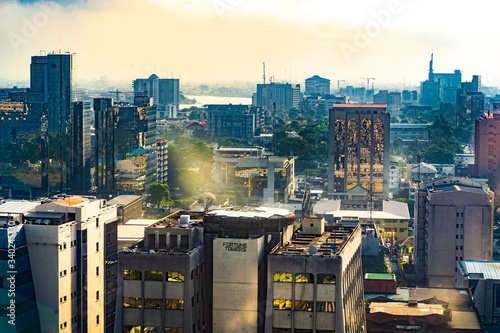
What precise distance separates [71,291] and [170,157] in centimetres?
4550

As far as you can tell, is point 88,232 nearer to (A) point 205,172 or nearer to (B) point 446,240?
(B) point 446,240

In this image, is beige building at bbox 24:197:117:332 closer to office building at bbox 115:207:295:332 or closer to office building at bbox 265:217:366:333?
office building at bbox 115:207:295:332

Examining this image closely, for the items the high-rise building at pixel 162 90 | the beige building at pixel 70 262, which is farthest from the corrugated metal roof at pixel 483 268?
the high-rise building at pixel 162 90

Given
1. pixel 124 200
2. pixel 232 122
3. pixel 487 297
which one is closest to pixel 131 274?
pixel 487 297

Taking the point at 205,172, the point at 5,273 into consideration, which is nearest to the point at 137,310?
the point at 5,273

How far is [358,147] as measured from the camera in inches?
2344

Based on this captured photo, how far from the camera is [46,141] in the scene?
5922 cm

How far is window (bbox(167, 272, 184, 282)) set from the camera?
57.5 feet

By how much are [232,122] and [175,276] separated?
80994mm

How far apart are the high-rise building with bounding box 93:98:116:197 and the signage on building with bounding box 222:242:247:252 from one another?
3713 centimetres

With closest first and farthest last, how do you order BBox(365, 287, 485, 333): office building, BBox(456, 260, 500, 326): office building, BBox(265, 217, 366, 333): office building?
BBox(265, 217, 366, 333): office building
BBox(365, 287, 485, 333): office building
BBox(456, 260, 500, 326): office building

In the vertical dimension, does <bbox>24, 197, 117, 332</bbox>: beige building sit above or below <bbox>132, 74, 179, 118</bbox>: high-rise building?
below

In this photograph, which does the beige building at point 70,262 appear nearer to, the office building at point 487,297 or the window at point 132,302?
the window at point 132,302

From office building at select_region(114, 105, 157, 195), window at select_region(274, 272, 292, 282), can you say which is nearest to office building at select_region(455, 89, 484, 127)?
office building at select_region(114, 105, 157, 195)
